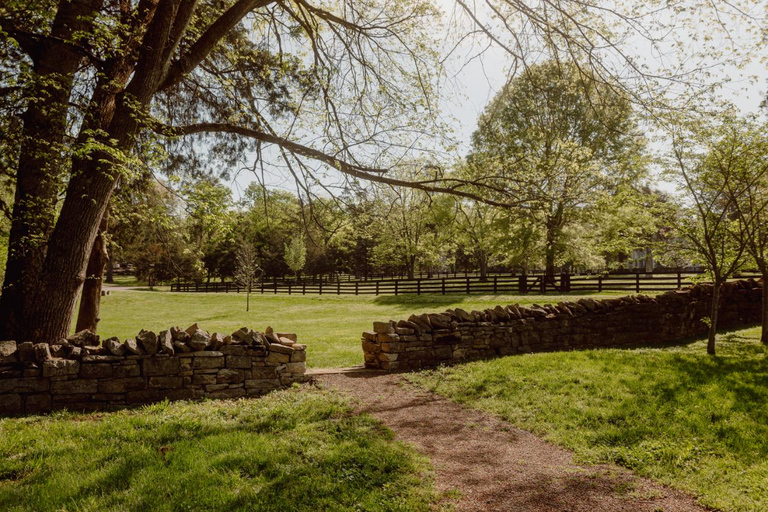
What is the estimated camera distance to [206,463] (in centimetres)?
362

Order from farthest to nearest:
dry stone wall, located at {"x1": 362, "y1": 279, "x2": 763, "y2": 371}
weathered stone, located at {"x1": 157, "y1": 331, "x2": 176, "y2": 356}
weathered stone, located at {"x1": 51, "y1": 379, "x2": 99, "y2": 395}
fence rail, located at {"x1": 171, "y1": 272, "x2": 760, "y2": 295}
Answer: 1. fence rail, located at {"x1": 171, "y1": 272, "x2": 760, "y2": 295}
2. dry stone wall, located at {"x1": 362, "y1": 279, "x2": 763, "y2": 371}
3. weathered stone, located at {"x1": 157, "y1": 331, "x2": 176, "y2": 356}
4. weathered stone, located at {"x1": 51, "y1": 379, "x2": 99, "y2": 395}

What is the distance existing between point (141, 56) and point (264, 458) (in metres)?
5.11

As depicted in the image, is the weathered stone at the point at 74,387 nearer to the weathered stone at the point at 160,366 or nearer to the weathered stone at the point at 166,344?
the weathered stone at the point at 160,366

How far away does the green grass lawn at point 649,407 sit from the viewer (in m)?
3.80

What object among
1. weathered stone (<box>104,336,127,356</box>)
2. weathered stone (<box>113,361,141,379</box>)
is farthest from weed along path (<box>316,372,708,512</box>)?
weathered stone (<box>104,336,127,356</box>)

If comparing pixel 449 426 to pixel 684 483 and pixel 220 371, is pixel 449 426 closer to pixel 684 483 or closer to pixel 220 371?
pixel 684 483

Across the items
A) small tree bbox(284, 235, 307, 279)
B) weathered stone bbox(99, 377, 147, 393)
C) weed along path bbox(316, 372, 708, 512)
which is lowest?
weed along path bbox(316, 372, 708, 512)

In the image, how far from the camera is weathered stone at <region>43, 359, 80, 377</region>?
484 centimetres

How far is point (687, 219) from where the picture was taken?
941cm

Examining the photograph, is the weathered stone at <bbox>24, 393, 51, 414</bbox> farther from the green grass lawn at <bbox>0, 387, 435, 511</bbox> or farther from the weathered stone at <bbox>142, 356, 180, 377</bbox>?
the weathered stone at <bbox>142, 356, 180, 377</bbox>

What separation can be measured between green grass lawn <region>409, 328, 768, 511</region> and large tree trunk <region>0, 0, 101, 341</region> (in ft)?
19.0

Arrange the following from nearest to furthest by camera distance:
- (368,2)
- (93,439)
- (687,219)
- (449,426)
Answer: (93,439) < (449,426) < (368,2) < (687,219)

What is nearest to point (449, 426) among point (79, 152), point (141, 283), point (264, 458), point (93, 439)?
point (264, 458)

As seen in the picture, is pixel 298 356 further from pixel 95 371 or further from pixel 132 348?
pixel 95 371
